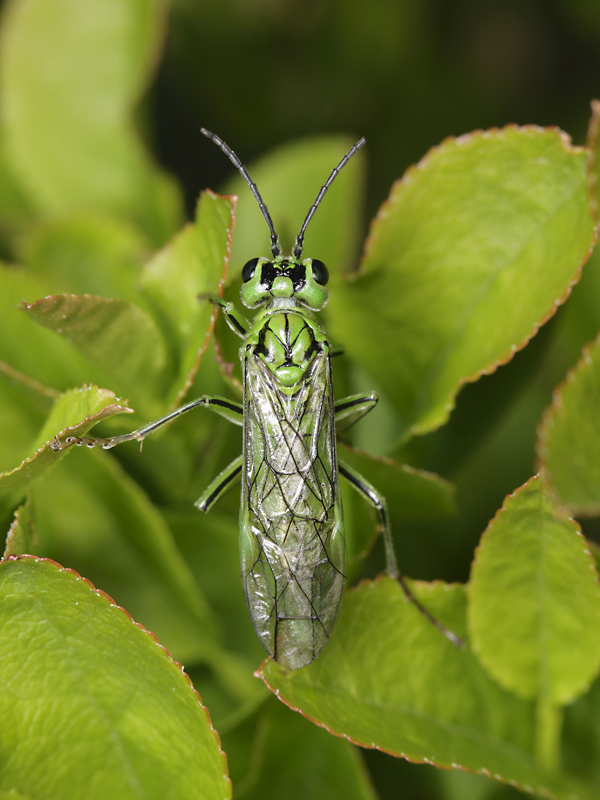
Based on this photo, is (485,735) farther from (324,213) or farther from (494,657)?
(324,213)

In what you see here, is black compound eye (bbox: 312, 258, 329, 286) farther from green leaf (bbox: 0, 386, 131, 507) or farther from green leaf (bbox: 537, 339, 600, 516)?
green leaf (bbox: 0, 386, 131, 507)

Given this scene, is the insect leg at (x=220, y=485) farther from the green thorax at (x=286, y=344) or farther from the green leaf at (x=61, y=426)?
the green thorax at (x=286, y=344)

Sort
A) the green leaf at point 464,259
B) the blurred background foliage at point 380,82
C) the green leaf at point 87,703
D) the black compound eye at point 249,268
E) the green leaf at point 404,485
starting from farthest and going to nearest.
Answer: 1. the blurred background foliage at point 380,82
2. the black compound eye at point 249,268
3. the green leaf at point 464,259
4. the green leaf at point 404,485
5. the green leaf at point 87,703

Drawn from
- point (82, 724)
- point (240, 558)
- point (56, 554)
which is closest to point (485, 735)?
point (240, 558)

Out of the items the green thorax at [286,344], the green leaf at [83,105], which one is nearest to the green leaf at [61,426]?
the green thorax at [286,344]

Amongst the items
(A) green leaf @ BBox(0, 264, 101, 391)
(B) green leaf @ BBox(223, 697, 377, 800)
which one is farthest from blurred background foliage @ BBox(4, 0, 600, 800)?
(A) green leaf @ BBox(0, 264, 101, 391)

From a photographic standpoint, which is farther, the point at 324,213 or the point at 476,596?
the point at 324,213

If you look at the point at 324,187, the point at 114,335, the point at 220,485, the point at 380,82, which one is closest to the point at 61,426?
the point at 114,335
